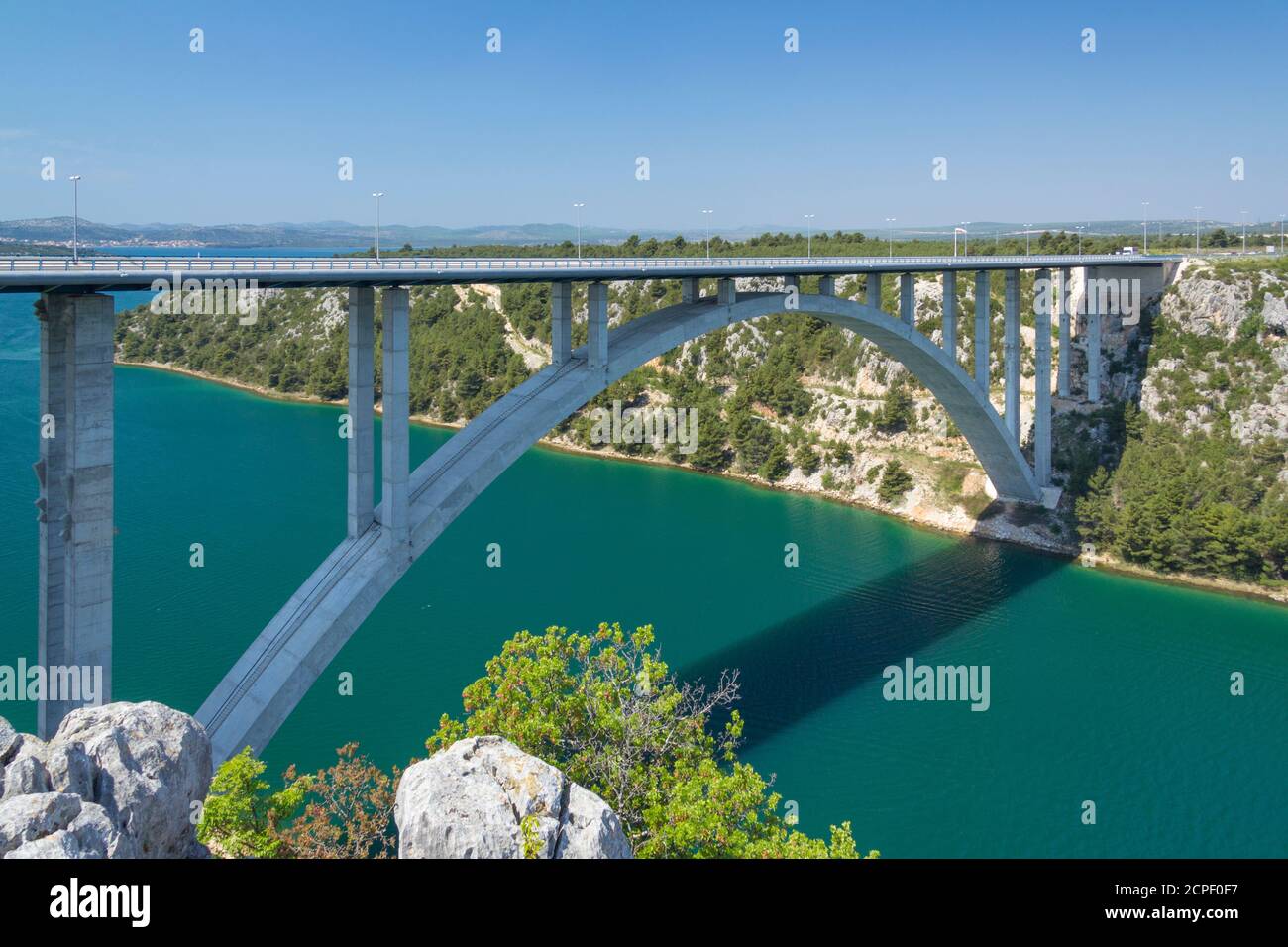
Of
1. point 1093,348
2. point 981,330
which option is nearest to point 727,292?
point 981,330

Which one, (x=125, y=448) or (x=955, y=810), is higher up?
(x=125, y=448)

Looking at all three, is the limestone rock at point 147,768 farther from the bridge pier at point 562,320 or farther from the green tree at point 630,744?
the bridge pier at point 562,320

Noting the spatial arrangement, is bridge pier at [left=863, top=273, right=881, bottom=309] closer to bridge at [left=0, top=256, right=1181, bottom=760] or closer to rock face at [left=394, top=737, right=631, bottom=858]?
bridge at [left=0, top=256, right=1181, bottom=760]

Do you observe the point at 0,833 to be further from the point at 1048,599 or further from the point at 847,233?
the point at 847,233

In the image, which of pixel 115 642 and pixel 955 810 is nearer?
pixel 955 810

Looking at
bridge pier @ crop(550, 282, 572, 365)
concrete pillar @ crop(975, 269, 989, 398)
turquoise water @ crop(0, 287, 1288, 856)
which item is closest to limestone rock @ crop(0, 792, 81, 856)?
turquoise water @ crop(0, 287, 1288, 856)

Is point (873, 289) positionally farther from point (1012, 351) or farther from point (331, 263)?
point (331, 263)

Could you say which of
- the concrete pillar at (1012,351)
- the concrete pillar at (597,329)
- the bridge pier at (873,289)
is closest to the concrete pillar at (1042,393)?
the concrete pillar at (1012,351)
